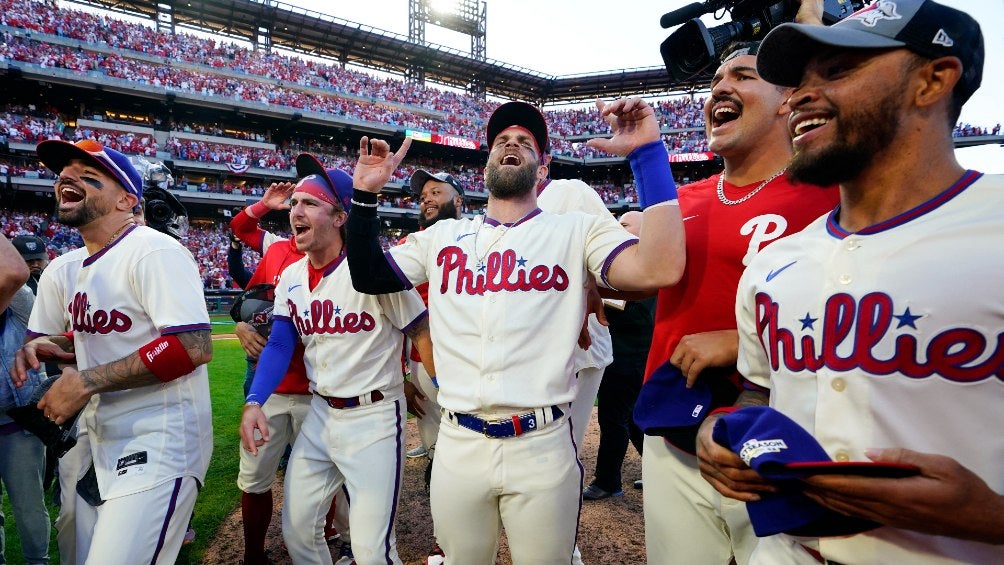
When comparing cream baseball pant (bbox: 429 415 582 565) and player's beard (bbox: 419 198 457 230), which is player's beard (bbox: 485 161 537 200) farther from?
player's beard (bbox: 419 198 457 230)

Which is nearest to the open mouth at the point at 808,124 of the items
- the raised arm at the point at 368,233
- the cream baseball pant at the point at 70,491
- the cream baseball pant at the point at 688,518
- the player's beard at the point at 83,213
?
the cream baseball pant at the point at 688,518

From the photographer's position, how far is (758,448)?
1085mm

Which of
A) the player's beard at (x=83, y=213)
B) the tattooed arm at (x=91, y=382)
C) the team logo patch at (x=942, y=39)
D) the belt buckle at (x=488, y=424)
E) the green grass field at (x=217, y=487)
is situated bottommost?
the green grass field at (x=217, y=487)

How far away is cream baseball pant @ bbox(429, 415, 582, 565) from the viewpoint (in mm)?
2004

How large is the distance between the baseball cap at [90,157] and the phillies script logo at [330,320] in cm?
120

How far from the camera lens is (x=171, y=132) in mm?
29328

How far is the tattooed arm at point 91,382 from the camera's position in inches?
89.3

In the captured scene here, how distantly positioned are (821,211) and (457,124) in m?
39.9

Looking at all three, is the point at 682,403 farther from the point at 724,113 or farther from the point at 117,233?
the point at 117,233

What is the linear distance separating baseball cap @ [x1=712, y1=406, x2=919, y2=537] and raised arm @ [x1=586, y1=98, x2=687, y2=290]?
787 millimetres

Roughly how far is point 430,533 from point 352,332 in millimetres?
1826

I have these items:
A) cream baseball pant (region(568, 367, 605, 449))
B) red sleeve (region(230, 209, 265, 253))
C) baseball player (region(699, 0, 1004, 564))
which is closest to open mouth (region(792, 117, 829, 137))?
baseball player (region(699, 0, 1004, 564))

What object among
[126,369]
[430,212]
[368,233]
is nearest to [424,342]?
[368,233]

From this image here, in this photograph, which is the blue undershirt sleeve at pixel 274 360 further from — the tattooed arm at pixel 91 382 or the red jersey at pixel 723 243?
the red jersey at pixel 723 243
